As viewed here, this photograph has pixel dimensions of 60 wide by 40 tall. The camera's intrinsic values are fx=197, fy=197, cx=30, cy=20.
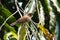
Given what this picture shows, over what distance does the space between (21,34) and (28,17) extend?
93 mm

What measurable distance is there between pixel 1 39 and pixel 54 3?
1.04 feet

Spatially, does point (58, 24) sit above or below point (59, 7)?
below

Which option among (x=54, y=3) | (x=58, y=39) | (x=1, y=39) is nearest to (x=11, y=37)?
(x=1, y=39)

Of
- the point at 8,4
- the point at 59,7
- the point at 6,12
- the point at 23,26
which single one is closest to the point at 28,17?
the point at 23,26

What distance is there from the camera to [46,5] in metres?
0.98

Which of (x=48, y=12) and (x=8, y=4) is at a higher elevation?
(x=8, y=4)

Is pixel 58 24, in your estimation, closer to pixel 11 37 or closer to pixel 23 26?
pixel 23 26

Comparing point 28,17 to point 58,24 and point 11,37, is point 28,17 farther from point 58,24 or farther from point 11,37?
point 11,37

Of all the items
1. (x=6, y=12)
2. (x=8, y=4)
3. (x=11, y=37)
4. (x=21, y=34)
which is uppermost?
(x=8, y=4)

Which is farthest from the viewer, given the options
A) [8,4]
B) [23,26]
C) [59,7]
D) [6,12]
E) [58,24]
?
[8,4]

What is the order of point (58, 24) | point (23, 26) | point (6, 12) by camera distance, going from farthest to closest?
point (6, 12), point (23, 26), point (58, 24)

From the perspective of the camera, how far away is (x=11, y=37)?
859 mm

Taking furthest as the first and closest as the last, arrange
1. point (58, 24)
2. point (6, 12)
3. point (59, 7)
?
point (6, 12) < point (59, 7) < point (58, 24)

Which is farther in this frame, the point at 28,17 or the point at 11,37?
the point at 11,37
